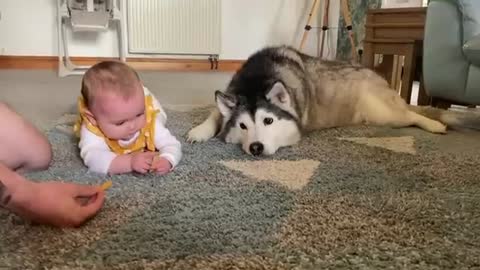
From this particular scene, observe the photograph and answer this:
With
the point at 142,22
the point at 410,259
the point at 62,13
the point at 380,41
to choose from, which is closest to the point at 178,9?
the point at 142,22

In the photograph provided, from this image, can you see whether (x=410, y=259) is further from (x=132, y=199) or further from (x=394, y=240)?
(x=132, y=199)

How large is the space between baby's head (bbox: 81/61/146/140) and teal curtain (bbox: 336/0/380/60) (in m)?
3.43

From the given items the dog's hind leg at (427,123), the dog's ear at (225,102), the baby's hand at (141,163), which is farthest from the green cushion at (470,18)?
the baby's hand at (141,163)

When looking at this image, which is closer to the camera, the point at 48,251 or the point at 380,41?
the point at 48,251

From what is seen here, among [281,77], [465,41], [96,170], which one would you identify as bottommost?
[96,170]

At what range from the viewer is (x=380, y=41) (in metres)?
2.77

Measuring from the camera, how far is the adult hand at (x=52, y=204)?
0.68 metres

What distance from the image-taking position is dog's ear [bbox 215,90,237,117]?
153 centimetres

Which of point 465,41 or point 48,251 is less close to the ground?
point 465,41

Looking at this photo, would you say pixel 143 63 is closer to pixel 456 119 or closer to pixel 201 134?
pixel 201 134

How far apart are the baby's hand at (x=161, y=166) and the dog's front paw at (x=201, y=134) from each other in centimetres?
40

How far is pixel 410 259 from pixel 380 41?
7.58ft

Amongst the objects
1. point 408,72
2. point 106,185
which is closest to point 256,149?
point 106,185

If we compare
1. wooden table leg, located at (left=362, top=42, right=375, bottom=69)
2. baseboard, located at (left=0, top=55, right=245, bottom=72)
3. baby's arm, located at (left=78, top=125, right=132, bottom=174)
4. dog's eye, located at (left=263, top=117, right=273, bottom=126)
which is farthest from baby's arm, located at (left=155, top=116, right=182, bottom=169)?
baseboard, located at (left=0, top=55, right=245, bottom=72)
